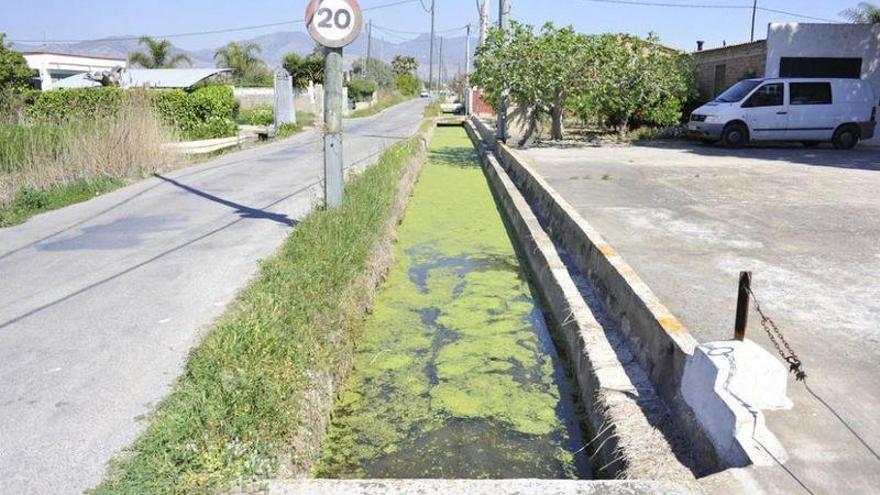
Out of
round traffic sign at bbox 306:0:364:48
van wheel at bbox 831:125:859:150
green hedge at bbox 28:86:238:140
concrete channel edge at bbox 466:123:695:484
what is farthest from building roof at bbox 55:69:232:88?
concrete channel edge at bbox 466:123:695:484

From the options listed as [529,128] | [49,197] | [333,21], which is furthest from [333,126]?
[529,128]

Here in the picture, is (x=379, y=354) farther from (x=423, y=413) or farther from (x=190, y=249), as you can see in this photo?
(x=190, y=249)

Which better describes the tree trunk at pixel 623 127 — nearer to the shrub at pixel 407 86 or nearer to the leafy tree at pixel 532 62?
the leafy tree at pixel 532 62

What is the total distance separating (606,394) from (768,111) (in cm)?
1430

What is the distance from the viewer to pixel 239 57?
5231 centimetres

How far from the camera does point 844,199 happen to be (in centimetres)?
919

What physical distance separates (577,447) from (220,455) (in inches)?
77.9

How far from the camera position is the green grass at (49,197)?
8.77 metres

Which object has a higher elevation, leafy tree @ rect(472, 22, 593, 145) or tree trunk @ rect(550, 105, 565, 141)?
leafy tree @ rect(472, 22, 593, 145)

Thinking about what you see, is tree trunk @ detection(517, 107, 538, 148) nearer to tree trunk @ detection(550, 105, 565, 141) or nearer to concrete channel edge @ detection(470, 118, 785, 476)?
tree trunk @ detection(550, 105, 565, 141)

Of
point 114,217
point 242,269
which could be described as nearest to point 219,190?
point 114,217

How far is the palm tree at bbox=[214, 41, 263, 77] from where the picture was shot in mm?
51750

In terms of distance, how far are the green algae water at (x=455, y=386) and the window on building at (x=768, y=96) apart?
35.7 ft

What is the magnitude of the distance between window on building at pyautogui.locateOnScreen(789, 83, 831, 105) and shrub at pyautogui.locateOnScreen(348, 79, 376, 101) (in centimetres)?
3989
